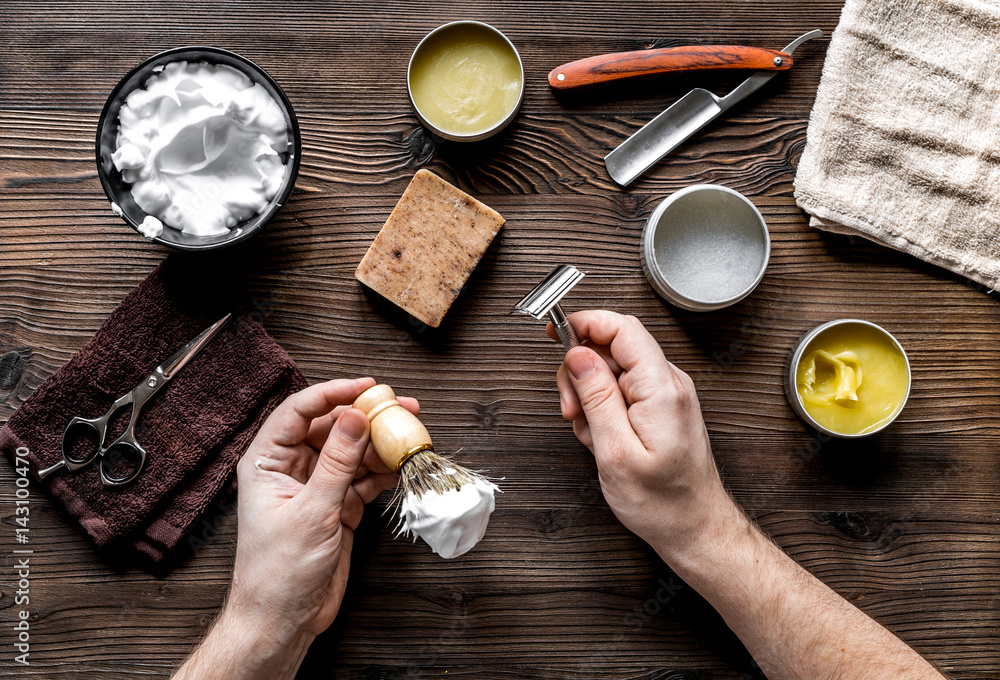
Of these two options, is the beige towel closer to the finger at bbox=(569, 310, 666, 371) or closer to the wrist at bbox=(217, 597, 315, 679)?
the finger at bbox=(569, 310, 666, 371)

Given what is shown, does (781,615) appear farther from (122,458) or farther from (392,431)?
(122,458)

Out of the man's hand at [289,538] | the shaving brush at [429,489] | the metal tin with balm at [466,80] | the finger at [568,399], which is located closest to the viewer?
the shaving brush at [429,489]

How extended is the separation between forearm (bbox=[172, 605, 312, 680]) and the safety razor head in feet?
2.34

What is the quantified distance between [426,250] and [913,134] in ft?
3.39

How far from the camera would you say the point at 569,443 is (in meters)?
1.33

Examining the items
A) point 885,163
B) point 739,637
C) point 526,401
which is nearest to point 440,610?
point 526,401

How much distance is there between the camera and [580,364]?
1.12 m

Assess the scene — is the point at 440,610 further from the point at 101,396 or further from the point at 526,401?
the point at 101,396

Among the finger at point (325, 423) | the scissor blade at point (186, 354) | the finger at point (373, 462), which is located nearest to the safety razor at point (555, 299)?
the finger at point (325, 423)

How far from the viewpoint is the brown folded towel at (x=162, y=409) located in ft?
4.07

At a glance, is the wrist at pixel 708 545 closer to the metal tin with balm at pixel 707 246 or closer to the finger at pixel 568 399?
the finger at pixel 568 399

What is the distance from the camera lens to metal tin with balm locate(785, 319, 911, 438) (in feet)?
4.13

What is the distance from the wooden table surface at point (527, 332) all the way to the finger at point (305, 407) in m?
0.15

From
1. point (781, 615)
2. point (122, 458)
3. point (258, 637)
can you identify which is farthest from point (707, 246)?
point (122, 458)
